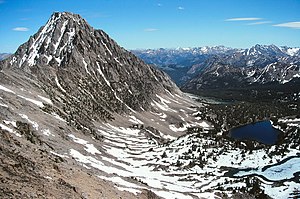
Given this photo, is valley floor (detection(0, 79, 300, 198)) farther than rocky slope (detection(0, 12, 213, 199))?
Yes

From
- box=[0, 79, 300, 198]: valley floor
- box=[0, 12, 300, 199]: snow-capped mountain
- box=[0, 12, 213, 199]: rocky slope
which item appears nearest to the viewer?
box=[0, 12, 213, 199]: rocky slope

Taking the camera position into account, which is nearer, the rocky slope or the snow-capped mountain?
the rocky slope

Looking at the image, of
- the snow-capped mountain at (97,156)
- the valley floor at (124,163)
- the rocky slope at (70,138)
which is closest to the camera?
the rocky slope at (70,138)

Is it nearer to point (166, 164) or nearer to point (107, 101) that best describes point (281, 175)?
point (166, 164)

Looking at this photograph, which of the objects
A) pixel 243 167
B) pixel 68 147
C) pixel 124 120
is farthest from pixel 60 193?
pixel 124 120

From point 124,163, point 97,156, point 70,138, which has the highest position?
point 70,138

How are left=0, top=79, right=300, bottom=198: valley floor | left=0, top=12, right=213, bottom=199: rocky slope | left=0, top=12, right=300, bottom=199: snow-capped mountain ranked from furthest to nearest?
left=0, top=79, right=300, bottom=198: valley floor, left=0, top=12, right=300, bottom=199: snow-capped mountain, left=0, top=12, right=213, bottom=199: rocky slope

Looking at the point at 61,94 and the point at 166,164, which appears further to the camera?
the point at 61,94

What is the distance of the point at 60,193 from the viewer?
35.8 m

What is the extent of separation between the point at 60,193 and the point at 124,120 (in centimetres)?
13693

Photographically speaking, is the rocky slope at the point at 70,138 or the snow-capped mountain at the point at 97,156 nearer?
the rocky slope at the point at 70,138

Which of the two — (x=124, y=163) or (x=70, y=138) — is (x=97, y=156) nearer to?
(x=124, y=163)

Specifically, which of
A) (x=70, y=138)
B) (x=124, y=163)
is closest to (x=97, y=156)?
(x=124, y=163)

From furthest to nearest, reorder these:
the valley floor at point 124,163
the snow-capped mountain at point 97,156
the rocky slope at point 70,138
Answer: the valley floor at point 124,163, the snow-capped mountain at point 97,156, the rocky slope at point 70,138
